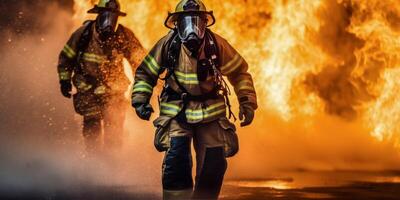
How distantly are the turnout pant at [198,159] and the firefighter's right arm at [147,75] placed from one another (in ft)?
1.22

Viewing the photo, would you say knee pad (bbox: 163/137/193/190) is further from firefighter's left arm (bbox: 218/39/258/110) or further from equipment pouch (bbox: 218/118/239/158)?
firefighter's left arm (bbox: 218/39/258/110)

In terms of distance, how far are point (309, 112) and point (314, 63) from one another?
122cm

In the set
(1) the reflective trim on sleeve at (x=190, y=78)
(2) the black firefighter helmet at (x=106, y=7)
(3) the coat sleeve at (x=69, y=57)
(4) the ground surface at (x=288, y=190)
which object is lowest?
(4) the ground surface at (x=288, y=190)

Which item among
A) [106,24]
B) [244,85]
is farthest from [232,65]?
[106,24]

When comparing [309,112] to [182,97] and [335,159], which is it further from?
[182,97]

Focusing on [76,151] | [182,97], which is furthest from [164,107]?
[76,151]

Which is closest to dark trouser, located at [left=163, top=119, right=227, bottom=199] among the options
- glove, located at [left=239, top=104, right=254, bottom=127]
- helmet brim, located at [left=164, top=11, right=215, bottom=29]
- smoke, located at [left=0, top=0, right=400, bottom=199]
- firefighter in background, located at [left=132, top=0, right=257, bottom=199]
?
firefighter in background, located at [left=132, top=0, right=257, bottom=199]

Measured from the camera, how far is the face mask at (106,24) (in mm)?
11414

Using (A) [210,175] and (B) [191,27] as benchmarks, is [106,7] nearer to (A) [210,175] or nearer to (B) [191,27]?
(B) [191,27]

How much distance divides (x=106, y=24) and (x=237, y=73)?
3.69 meters

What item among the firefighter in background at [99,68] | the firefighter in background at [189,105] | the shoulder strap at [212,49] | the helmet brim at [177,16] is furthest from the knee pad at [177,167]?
the firefighter in background at [99,68]

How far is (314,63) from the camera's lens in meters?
20.7

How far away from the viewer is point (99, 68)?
38.0ft

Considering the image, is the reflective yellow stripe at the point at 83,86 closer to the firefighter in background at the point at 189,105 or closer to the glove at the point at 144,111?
the firefighter in background at the point at 189,105
